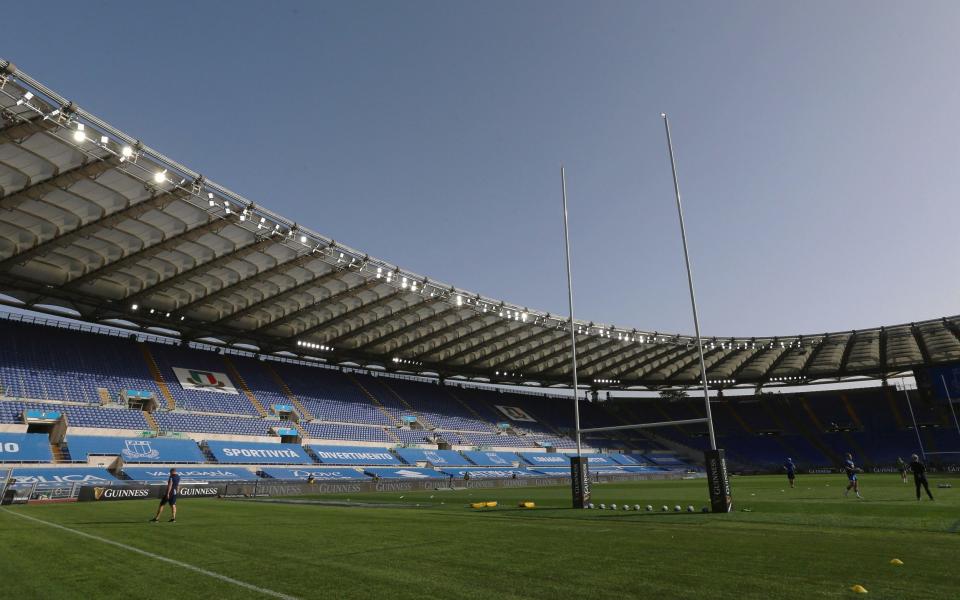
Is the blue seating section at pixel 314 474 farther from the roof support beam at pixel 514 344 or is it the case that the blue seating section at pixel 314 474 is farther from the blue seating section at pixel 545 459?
the roof support beam at pixel 514 344

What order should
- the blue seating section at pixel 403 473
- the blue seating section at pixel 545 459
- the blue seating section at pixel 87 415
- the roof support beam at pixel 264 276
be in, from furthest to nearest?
1. the blue seating section at pixel 545 459
2. the blue seating section at pixel 403 473
3. the roof support beam at pixel 264 276
4. the blue seating section at pixel 87 415

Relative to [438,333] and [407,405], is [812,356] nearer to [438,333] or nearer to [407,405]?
[438,333]

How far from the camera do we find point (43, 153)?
894 inches

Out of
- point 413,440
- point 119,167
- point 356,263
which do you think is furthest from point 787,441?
point 119,167

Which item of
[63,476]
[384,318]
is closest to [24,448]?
[63,476]

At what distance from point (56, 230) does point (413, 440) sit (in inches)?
1337

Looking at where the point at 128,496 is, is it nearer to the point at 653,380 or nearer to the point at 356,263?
the point at 356,263

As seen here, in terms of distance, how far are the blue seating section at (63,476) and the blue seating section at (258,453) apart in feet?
24.4

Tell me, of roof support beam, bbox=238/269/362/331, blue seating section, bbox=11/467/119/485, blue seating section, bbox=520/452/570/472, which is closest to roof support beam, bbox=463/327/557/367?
blue seating section, bbox=520/452/570/472

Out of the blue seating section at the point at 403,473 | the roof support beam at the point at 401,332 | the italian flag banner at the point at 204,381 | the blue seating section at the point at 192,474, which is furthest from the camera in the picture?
the roof support beam at the point at 401,332

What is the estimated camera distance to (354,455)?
44.8 m

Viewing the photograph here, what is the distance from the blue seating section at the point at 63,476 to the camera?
27.4m

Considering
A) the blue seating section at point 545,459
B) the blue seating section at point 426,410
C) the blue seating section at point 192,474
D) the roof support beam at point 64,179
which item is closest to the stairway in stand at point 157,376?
the blue seating section at point 426,410

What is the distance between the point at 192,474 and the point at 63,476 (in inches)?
264
